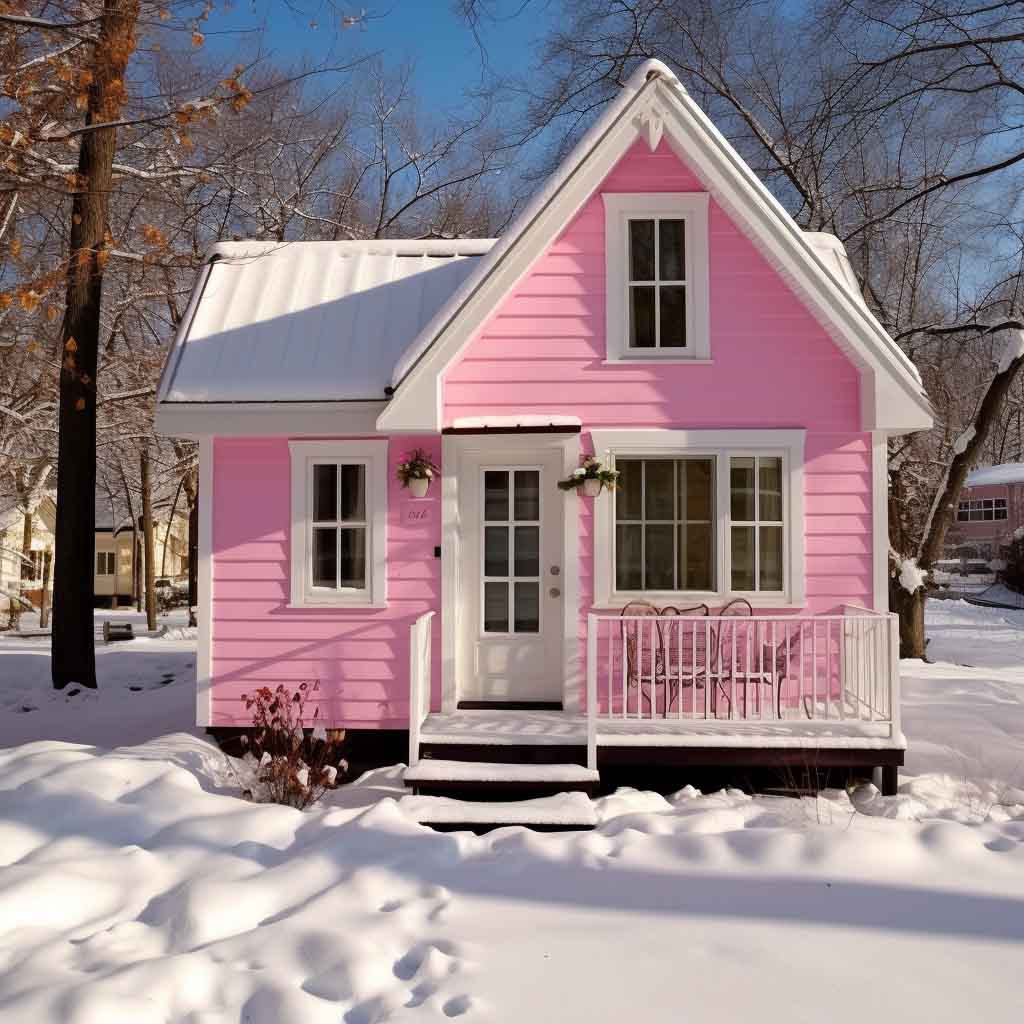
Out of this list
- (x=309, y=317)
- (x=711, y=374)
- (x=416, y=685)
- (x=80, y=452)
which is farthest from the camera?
(x=80, y=452)

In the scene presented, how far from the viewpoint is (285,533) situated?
25.0 feet

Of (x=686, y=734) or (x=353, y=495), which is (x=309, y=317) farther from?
(x=686, y=734)

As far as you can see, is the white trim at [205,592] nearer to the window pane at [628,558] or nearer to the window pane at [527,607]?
the window pane at [527,607]

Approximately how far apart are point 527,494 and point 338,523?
5.53ft

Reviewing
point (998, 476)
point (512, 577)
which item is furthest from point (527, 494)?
point (998, 476)

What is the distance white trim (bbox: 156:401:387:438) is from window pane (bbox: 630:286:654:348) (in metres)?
2.25

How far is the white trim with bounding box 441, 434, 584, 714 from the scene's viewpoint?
7324 millimetres

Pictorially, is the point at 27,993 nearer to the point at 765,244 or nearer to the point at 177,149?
the point at 765,244

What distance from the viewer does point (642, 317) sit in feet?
24.7

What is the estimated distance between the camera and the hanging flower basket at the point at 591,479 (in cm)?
717

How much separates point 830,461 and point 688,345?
156cm

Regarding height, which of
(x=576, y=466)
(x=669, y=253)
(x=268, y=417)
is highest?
(x=669, y=253)

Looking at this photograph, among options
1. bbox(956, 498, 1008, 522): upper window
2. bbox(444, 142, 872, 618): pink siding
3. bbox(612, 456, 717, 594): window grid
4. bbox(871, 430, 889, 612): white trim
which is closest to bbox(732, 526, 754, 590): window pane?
bbox(612, 456, 717, 594): window grid

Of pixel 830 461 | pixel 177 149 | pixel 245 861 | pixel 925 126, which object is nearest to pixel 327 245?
pixel 177 149
